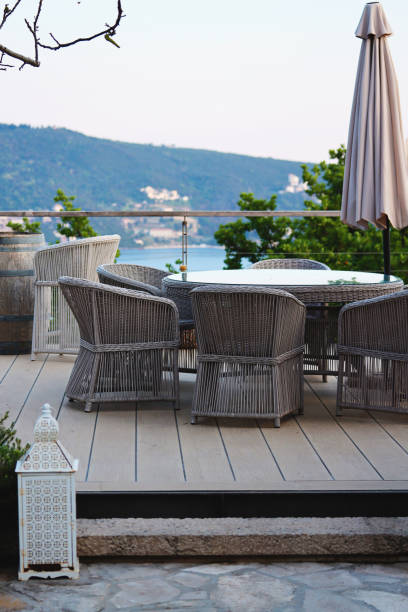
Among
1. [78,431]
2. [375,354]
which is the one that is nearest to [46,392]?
[78,431]

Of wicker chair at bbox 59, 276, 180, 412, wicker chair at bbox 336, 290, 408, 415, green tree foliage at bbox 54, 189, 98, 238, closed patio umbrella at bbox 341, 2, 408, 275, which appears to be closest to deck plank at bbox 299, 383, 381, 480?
wicker chair at bbox 336, 290, 408, 415

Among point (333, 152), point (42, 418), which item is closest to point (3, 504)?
point (42, 418)

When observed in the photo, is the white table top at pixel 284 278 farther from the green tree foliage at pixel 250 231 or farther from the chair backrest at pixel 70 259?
the green tree foliage at pixel 250 231

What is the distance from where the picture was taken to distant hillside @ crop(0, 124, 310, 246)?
22250mm

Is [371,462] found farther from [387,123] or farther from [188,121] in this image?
[188,121]

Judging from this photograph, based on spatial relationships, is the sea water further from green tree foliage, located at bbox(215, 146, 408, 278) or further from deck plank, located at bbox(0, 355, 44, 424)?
green tree foliage, located at bbox(215, 146, 408, 278)

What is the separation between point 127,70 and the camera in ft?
67.6

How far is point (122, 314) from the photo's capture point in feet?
12.7

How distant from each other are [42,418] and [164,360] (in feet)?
5.30

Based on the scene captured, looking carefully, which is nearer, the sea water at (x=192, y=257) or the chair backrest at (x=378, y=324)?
the chair backrest at (x=378, y=324)

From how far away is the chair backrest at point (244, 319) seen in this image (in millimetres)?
3578

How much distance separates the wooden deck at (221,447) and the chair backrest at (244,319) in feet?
1.21

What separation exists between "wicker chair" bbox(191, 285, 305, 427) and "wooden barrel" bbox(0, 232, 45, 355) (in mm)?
2152

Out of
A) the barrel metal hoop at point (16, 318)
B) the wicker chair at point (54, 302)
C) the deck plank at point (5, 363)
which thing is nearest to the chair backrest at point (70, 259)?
the wicker chair at point (54, 302)
